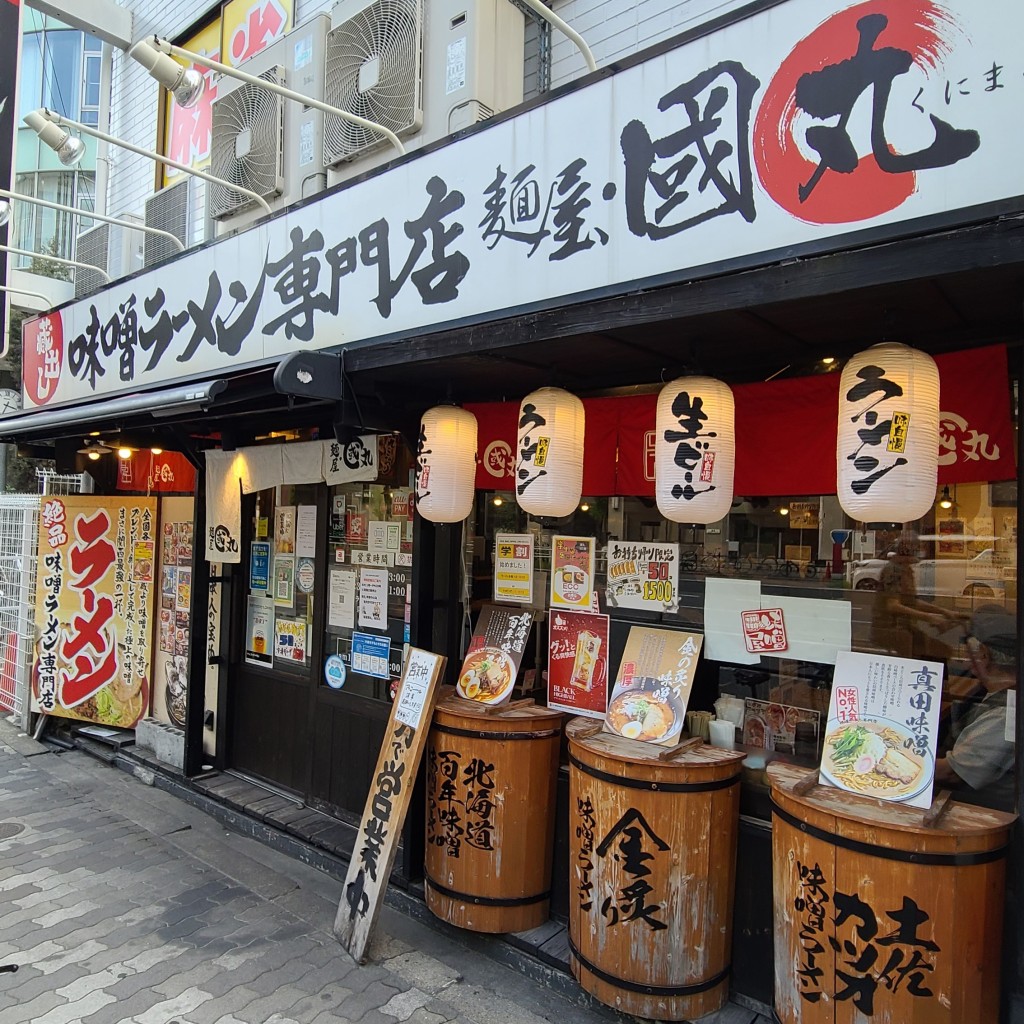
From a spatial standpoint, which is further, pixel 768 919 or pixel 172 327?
pixel 172 327

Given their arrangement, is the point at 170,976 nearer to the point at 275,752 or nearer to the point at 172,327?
the point at 275,752

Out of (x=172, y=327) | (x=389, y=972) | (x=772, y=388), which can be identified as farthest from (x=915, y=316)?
(x=172, y=327)

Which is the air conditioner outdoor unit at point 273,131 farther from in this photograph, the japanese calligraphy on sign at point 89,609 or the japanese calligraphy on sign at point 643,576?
the japanese calligraphy on sign at point 643,576

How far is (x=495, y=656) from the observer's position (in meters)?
5.18

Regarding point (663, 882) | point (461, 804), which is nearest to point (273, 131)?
point (461, 804)

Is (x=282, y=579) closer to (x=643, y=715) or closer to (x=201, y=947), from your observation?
(x=201, y=947)

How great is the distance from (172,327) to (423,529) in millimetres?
3635

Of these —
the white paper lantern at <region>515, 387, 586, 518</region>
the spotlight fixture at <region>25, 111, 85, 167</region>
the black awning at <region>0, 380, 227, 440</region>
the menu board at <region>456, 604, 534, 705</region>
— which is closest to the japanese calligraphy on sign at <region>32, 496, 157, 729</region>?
the black awning at <region>0, 380, 227, 440</region>

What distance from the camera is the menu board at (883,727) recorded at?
3.36m

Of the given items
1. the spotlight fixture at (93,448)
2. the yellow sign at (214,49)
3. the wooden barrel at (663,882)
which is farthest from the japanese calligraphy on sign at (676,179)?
the yellow sign at (214,49)

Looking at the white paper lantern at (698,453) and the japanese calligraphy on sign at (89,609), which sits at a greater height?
the white paper lantern at (698,453)

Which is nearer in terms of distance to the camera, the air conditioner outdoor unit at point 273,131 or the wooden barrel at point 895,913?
the wooden barrel at point 895,913

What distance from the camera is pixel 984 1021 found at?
10.1 feet

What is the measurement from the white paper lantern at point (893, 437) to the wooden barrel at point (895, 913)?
136 centimetres
